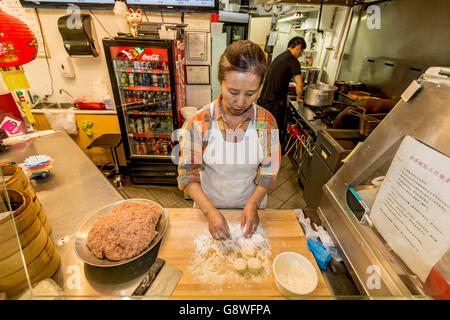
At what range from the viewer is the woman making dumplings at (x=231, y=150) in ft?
4.00

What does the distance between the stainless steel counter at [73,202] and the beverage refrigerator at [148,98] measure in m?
1.14

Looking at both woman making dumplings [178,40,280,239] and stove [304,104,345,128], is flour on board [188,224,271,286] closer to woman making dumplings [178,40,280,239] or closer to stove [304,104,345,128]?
woman making dumplings [178,40,280,239]

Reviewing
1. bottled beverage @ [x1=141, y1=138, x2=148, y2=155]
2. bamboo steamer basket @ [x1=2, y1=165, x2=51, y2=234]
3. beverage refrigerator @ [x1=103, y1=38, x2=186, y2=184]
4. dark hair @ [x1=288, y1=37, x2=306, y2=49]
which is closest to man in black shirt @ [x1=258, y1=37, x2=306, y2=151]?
dark hair @ [x1=288, y1=37, x2=306, y2=49]

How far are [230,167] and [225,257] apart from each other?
67 cm

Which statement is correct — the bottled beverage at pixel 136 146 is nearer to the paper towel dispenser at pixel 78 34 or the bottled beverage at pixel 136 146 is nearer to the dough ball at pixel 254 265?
the paper towel dispenser at pixel 78 34

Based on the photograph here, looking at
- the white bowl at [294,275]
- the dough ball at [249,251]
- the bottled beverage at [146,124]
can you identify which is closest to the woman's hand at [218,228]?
the dough ball at [249,251]

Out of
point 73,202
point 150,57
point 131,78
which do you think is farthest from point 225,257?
point 131,78

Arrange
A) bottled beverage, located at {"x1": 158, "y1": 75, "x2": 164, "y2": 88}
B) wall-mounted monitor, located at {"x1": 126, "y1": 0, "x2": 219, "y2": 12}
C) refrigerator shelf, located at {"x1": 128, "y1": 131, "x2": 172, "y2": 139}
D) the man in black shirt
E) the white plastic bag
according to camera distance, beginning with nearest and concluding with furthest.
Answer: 1. wall-mounted monitor, located at {"x1": 126, "y1": 0, "x2": 219, "y2": 12}
2. bottled beverage, located at {"x1": 158, "y1": 75, "x2": 164, "y2": 88}
3. the white plastic bag
4. refrigerator shelf, located at {"x1": 128, "y1": 131, "x2": 172, "y2": 139}
5. the man in black shirt

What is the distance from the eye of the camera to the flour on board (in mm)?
951

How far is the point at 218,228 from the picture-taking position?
114 centimetres

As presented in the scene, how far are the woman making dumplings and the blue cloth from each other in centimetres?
30

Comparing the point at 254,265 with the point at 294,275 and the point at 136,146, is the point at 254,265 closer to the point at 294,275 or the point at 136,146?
the point at 294,275
